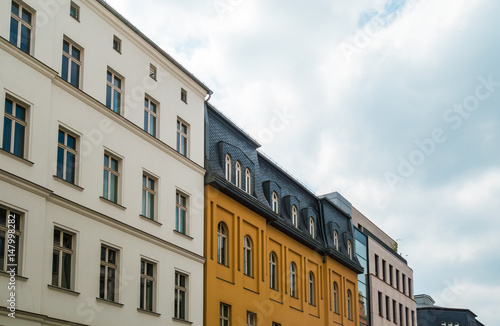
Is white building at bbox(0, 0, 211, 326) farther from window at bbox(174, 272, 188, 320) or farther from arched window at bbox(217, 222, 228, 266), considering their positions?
arched window at bbox(217, 222, 228, 266)

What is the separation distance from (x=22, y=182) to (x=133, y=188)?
21.7 ft

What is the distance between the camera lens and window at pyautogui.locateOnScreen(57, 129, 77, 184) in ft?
85.0

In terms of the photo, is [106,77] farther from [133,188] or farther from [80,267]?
[80,267]

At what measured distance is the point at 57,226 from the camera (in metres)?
25.2

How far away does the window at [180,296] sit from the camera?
31547 millimetres

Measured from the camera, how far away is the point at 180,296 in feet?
105

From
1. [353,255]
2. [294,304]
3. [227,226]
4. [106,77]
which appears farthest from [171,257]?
[353,255]

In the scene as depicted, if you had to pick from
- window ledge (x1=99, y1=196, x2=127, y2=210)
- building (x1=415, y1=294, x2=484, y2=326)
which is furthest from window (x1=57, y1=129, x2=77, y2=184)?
building (x1=415, y1=294, x2=484, y2=326)

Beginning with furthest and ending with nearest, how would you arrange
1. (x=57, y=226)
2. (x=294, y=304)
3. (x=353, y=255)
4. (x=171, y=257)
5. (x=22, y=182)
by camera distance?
(x=353, y=255)
(x=294, y=304)
(x=171, y=257)
(x=57, y=226)
(x=22, y=182)

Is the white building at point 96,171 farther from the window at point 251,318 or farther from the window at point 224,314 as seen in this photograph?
the window at point 251,318

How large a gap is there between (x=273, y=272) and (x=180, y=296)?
971 cm

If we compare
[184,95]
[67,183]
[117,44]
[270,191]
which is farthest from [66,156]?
[270,191]

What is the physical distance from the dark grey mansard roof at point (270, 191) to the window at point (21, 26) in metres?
11.9

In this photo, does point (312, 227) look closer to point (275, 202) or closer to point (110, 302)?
point (275, 202)
